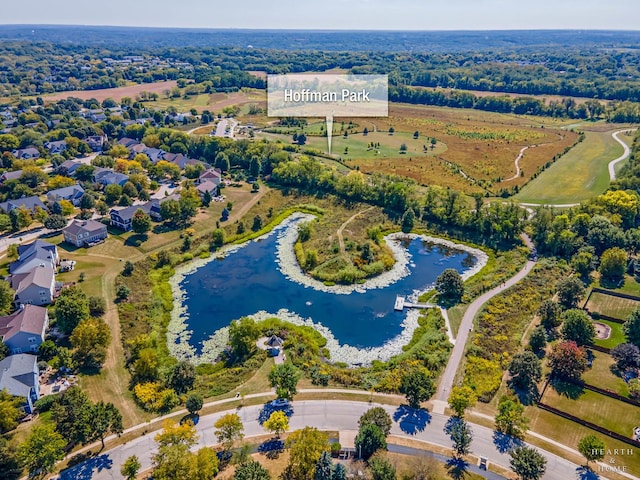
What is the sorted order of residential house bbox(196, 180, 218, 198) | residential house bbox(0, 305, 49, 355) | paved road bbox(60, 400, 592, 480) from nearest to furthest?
paved road bbox(60, 400, 592, 480), residential house bbox(0, 305, 49, 355), residential house bbox(196, 180, 218, 198)

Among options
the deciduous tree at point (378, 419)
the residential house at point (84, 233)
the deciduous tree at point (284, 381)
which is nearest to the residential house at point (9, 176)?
the residential house at point (84, 233)

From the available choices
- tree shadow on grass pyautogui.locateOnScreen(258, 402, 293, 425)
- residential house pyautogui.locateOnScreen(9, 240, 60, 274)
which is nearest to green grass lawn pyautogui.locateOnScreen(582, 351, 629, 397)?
tree shadow on grass pyautogui.locateOnScreen(258, 402, 293, 425)

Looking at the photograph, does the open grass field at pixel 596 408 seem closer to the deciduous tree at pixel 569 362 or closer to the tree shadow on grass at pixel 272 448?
the deciduous tree at pixel 569 362

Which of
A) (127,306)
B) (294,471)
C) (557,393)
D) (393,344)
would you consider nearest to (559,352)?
(557,393)

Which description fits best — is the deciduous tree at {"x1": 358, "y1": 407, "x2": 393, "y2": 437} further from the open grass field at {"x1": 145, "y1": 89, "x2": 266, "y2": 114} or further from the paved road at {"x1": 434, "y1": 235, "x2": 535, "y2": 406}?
the open grass field at {"x1": 145, "y1": 89, "x2": 266, "y2": 114}

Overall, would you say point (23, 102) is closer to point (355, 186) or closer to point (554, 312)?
point (355, 186)

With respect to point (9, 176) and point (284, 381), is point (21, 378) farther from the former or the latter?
point (9, 176)
